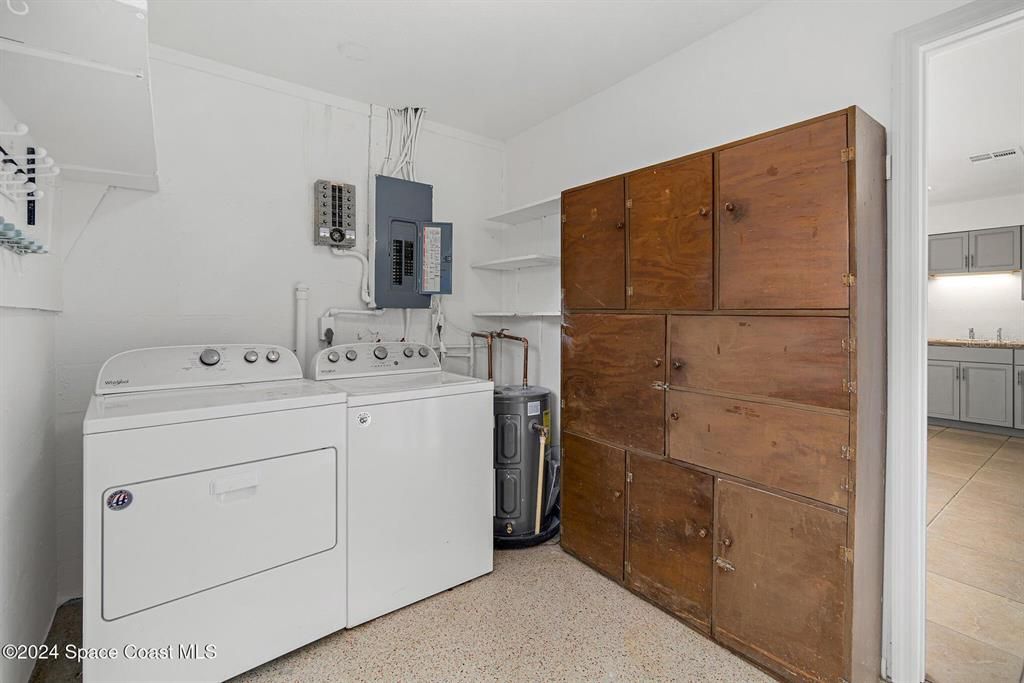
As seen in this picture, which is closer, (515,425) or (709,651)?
(709,651)

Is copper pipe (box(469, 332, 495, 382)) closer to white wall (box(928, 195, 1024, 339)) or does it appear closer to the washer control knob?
the washer control knob

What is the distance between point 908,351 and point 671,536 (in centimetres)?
108

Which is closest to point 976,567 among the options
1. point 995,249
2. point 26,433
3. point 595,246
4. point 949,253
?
point 595,246

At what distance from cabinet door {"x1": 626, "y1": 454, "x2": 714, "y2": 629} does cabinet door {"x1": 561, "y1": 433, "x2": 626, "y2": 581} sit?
0.22 ft

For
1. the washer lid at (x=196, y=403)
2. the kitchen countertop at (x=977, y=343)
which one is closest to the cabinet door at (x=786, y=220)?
the washer lid at (x=196, y=403)

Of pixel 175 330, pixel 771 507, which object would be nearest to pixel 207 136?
Result: pixel 175 330

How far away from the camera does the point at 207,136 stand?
2.31 m

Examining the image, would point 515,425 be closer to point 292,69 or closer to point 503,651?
point 503,651

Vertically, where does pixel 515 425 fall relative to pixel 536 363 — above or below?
below

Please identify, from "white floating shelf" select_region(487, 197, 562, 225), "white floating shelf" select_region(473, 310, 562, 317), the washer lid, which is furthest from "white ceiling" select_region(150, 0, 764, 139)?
the washer lid

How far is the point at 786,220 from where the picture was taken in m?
1.55

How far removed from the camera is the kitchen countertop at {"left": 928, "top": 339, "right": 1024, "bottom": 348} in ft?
15.0

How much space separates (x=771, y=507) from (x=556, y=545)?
4.35 feet

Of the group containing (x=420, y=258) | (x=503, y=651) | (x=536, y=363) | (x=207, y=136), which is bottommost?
(x=503, y=651)
